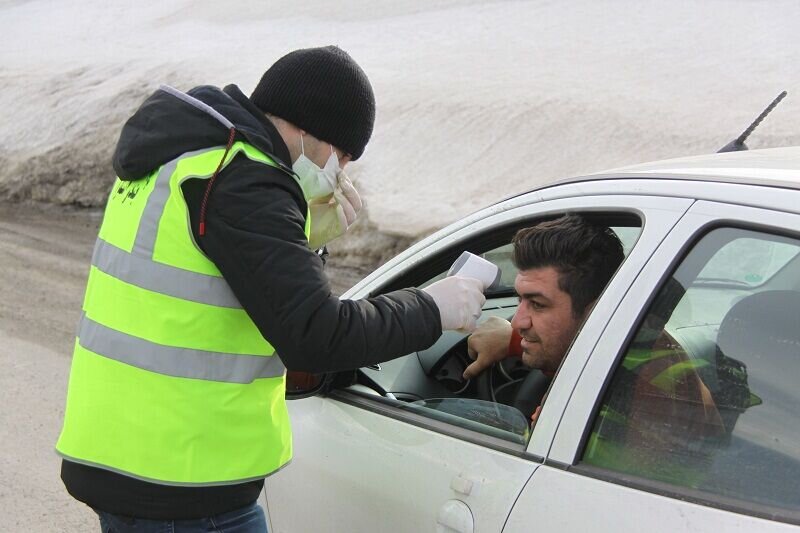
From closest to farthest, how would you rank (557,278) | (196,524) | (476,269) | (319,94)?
1. (196,524)
2. (319,94)
3. (476,269)
4. (557,278)

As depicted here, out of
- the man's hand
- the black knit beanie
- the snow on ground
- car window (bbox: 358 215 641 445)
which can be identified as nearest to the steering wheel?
car window (bbox: 358 215 641 445)

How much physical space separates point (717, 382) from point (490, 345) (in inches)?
44.8

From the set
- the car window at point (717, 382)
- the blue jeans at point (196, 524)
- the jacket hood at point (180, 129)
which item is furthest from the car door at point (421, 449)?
the jacket hood at point (180, 129)

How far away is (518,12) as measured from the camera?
21406 millimetres

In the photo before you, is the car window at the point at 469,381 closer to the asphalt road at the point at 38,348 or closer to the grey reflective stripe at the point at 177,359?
the grey reflective stripe at the point at 177,359

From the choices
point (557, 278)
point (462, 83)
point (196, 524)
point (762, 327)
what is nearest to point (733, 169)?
point (762, 327)

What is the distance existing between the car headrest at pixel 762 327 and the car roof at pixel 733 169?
0.77 ft

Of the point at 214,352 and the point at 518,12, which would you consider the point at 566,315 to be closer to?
the point at 214,352

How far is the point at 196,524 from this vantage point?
2146 mm

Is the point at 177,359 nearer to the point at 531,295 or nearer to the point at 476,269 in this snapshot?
the point at 476,269

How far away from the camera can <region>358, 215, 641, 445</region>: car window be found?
2.37 m

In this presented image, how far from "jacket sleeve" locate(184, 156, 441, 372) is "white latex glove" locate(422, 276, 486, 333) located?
0.83 ft

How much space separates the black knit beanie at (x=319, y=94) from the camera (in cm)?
229

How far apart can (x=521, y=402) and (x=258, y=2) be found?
82.6 ft
